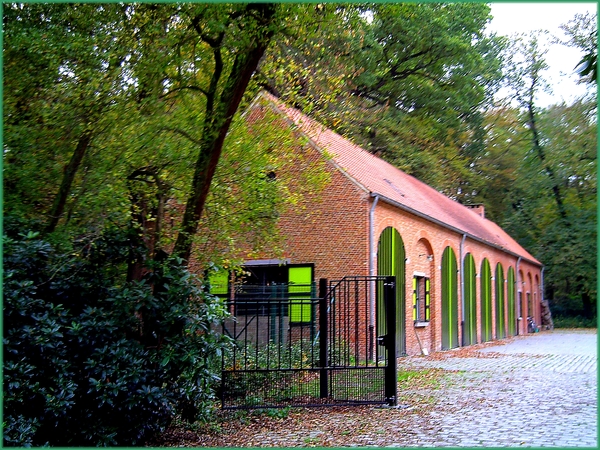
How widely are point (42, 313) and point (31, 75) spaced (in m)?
3.62

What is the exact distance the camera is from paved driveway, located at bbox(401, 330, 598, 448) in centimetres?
807

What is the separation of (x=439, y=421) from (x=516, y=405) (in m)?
2.07

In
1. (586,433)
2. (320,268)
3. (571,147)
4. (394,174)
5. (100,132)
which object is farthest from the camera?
(571,147)

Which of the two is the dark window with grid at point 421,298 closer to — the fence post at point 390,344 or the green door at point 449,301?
the green door at point 449,301

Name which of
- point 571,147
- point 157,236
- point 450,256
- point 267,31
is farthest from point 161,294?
point 571,147

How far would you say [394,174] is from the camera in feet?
90.1

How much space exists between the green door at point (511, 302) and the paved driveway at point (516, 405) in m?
18.5

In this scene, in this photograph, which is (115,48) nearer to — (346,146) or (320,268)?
(320,268)

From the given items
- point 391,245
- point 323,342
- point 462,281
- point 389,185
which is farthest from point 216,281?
point 462,281

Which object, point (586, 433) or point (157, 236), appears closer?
point (586, 433)

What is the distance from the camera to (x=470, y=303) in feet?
94.5

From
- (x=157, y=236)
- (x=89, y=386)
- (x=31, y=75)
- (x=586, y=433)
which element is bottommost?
(x=586, y=433)

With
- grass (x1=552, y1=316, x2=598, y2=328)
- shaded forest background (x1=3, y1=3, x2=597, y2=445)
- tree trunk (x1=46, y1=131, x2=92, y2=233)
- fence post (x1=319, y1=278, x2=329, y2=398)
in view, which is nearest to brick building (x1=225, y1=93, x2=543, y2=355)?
shaded forest background (x1=3, y1=3, x2=597, y2=445)

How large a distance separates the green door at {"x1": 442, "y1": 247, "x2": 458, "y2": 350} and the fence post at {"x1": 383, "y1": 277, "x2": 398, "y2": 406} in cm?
1510
